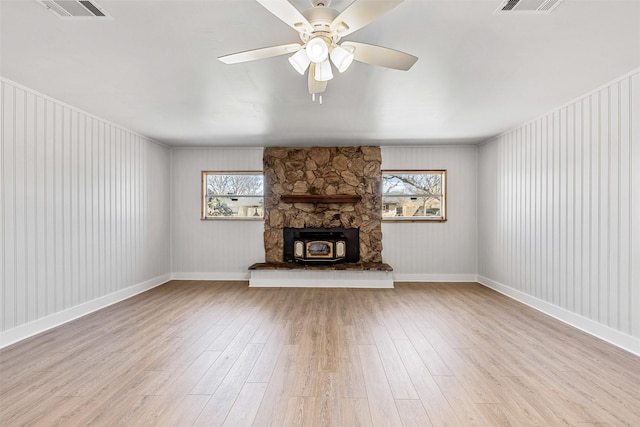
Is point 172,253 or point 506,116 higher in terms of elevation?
point 506,116

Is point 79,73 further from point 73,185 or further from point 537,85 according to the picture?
point 537,85

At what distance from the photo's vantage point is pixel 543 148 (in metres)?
4.45

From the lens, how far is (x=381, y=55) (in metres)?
A: 2.14

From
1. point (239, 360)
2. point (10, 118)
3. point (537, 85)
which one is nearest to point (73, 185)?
point (10, 118)

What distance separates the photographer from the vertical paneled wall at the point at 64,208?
3326mm

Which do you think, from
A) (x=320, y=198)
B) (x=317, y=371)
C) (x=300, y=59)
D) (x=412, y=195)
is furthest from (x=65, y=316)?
(x=412, y=195)

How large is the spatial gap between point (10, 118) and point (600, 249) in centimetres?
608

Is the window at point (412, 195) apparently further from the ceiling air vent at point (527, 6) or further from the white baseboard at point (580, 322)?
the ceiling air vent at point (527, 6)

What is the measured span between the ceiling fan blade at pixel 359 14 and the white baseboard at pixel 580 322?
A: 11.8 ft

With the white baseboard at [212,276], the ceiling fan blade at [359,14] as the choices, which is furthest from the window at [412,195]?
the ceiling fan blade at [359,14]

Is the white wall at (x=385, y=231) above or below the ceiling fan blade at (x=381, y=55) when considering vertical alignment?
below

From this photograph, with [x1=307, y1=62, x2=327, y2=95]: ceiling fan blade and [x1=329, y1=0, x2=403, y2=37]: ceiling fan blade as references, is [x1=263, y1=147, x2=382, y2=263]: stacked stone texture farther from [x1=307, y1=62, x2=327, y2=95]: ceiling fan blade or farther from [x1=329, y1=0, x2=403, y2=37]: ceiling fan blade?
[x1=329, y1=0, x2=403, y2=37]: ceiling fan blade

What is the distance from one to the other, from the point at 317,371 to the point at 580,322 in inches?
121

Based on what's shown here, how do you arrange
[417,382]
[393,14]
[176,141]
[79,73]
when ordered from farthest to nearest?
[176,141] < [79,73] < [417,382] < [393,14]
